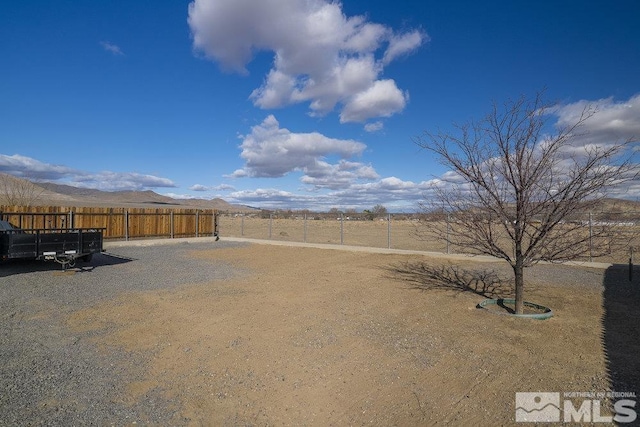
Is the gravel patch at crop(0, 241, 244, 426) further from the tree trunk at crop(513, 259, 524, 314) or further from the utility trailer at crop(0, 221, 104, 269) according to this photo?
the tree trunk at crop(513, 259, 524, 314)

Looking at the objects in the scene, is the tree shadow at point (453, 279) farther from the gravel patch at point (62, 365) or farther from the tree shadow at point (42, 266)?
the tree shadow at point (42, 266)

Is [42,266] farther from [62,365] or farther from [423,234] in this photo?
[423,234]

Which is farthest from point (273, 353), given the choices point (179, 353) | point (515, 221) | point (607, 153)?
point (607, 153)

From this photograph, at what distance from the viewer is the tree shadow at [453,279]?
9.48 m

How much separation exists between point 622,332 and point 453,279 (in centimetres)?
492

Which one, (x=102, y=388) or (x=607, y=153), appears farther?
(x=607, y=153)

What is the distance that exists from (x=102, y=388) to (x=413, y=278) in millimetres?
8605

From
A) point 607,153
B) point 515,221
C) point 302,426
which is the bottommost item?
point 302,426

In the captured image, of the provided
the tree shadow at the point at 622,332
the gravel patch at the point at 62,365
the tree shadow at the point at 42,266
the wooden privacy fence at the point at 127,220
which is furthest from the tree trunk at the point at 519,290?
the wooden privacy fence at the point at 127,220

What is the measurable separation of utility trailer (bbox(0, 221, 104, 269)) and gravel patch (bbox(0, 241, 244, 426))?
84 cm

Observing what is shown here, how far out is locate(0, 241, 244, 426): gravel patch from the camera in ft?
12.3

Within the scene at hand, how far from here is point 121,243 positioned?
21.2 meters

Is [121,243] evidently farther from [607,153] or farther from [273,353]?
[607,153]

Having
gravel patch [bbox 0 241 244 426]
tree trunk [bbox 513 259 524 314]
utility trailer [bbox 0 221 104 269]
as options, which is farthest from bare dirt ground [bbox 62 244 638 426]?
utility trailer [bbox 0 221 104 269]
